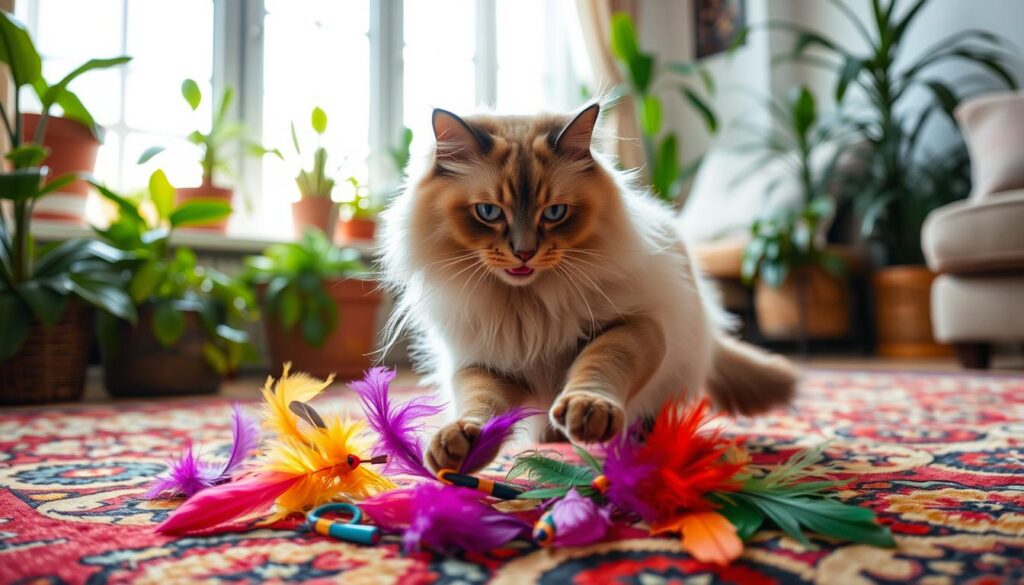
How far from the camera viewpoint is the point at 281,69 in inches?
152

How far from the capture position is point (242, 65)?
3719 millimetres

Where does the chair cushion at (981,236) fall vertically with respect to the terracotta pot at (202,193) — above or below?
below

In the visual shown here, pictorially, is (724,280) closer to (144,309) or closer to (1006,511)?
(144,309)

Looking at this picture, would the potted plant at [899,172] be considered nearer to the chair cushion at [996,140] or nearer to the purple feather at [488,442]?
the chair cushion at [996,140]

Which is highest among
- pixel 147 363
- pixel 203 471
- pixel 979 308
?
pixel 979 308

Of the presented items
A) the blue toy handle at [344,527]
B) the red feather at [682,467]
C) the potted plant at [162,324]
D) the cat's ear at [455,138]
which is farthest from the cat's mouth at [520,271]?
the potted plant at [162,324]

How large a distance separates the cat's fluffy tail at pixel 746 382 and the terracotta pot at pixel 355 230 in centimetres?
266

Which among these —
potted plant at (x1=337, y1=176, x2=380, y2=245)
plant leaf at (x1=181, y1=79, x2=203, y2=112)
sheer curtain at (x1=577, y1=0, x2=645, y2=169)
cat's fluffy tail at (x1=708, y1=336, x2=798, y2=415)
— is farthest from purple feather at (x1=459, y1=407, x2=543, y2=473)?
sheer curtain at (x1=577, y1=0, x2=645, y2=169)

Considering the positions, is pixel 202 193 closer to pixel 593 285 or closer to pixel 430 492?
pixel 593 285

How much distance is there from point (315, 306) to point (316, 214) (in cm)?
83

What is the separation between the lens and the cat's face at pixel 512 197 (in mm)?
1016

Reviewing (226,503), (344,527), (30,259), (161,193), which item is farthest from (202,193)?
(344,527)

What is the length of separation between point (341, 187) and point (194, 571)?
330cm

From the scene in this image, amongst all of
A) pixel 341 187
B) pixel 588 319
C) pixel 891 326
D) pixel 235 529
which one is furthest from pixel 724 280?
pixel 235 529
